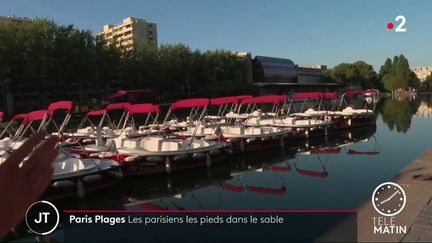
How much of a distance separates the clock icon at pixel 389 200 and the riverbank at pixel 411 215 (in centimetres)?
12

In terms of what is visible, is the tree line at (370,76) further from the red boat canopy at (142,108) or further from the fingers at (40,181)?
the fingers at (40,181)

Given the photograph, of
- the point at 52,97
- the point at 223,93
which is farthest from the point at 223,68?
the point at 52,97

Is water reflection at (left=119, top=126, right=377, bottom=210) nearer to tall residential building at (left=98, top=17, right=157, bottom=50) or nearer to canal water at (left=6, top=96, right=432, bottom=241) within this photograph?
canal water at (left=6, top=96, right=432, bottom=241)

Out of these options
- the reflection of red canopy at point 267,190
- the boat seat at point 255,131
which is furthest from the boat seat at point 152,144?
the boat seat at point 255,131

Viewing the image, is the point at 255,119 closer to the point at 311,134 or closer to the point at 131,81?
the point at 311,134

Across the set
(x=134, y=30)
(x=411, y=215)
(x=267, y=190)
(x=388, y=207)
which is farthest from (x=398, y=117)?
(x=134, y=30)

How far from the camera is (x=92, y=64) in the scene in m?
65.4

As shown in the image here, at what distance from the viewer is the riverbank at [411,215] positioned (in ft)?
25.1

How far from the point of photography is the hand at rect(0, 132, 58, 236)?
1689 mm

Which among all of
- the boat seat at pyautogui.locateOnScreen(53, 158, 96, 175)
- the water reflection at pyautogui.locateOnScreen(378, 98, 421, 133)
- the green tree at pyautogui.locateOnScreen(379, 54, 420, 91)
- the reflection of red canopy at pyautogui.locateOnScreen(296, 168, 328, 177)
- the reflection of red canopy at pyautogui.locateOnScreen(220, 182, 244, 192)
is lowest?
the reflection of red canopy at pyautogui.locateOnScreen(220, 182, 244, 192)

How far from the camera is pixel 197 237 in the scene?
1080 cm

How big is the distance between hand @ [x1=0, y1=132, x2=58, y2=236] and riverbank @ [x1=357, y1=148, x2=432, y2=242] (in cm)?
703

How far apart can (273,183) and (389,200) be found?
8.23 m

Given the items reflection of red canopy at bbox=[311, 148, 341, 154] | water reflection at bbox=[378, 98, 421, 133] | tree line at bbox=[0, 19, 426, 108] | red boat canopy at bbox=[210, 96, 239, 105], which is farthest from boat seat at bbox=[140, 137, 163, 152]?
tree line at bbox=[0, 19, 426, 108]
